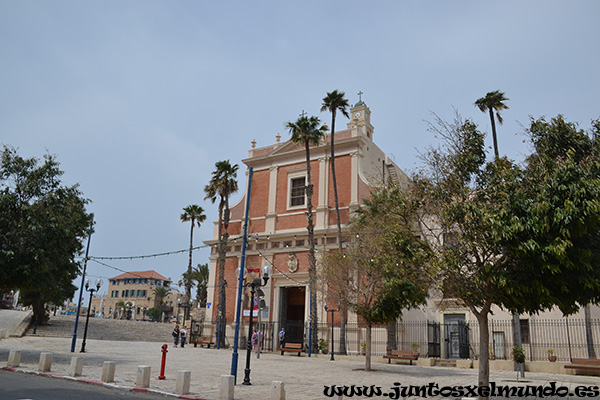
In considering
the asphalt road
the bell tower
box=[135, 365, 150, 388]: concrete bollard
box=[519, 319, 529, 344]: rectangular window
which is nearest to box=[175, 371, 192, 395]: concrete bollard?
the asphalt road

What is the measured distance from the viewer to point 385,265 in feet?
43.0

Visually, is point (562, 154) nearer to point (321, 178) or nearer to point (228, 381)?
point (228, 381)

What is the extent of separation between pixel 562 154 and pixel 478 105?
60.5 feet

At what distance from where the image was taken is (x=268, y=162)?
36438 mm

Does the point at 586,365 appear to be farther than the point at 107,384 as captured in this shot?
Yes

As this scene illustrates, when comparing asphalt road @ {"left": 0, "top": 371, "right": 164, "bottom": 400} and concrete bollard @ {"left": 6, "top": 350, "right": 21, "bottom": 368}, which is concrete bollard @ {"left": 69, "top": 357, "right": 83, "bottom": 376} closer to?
asphalt road @ {"left": 0, "top": 371, "right": 164, "bottom": 400}

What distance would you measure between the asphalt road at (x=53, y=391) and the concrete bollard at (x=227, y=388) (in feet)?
4.46

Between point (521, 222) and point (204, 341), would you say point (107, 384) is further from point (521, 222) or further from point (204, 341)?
point (204, 341)

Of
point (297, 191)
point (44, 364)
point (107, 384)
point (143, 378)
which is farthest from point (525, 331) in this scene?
point (44, 364)

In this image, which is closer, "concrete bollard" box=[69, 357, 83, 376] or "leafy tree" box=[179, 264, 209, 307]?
"concrete bollard" box=[69, 357, 83, 376]

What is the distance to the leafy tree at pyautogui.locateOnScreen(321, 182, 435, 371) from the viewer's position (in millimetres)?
11156

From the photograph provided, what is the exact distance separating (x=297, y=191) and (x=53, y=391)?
25351 millimetres

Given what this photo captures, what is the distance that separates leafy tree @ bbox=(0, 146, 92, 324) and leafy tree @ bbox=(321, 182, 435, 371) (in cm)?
1081

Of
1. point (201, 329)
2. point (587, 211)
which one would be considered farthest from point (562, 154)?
point (201, 329)
